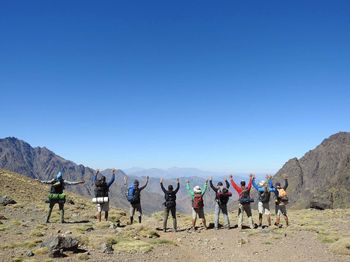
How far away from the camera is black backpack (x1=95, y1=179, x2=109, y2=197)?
2378 centimetres

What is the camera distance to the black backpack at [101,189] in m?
23.8

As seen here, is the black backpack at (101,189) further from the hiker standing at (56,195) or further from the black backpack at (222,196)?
the black backpack at (222,196)

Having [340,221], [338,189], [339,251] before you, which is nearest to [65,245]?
[339,251]

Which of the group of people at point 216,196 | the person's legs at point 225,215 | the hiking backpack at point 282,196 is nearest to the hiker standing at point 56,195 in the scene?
the group of people at point 216,196

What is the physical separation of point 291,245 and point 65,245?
35.6 feet

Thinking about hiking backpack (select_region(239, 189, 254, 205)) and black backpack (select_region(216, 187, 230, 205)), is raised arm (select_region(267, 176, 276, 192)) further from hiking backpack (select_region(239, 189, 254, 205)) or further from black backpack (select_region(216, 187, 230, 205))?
black backpack (select_region(216, 187, 230, 205))

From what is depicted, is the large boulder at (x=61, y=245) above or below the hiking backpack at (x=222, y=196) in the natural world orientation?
below

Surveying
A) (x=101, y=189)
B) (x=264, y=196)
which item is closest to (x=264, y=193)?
(x=264, y=196)

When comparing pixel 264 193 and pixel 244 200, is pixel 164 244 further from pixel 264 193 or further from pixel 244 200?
pixel 264 193

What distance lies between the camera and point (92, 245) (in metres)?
17.0

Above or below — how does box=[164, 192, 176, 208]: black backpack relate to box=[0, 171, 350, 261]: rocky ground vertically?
above

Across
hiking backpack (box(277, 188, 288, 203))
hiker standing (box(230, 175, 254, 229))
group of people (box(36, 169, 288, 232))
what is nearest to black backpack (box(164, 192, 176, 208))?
group of people (box(36, 169, 288, 232))

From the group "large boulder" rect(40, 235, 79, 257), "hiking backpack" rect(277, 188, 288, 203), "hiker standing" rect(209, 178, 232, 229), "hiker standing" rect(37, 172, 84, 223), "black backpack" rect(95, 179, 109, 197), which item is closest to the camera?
"large boulder" rect(40, 235, 79, 257)

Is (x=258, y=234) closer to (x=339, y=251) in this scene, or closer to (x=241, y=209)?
(x=241, y=209)
